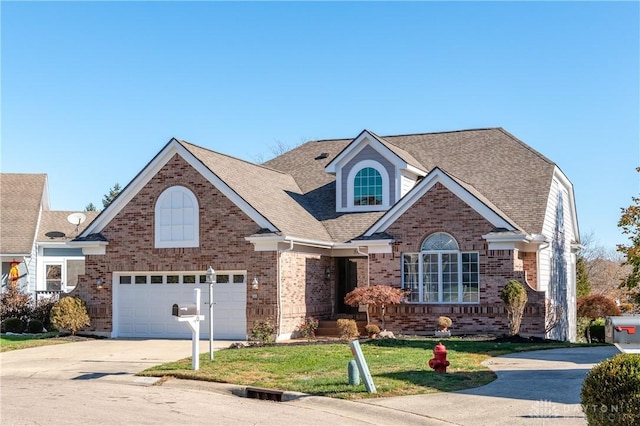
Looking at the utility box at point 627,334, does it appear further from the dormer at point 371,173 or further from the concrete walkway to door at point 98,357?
the dormer at point 371,173

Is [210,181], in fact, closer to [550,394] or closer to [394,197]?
[394,197]

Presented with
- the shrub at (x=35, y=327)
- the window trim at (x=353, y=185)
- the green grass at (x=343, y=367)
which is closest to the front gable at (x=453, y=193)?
the window trim at (x=353, y=185)

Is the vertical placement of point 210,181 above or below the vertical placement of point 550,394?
above

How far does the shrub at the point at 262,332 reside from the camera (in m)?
25.1

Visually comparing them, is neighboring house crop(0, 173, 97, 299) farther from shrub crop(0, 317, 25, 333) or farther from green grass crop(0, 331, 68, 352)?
green grass crop(0, 331, 68, 352)

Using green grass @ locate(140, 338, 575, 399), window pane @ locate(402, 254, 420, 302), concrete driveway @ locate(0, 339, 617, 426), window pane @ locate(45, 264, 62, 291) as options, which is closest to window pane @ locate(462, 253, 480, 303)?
window pane @ locate(402, 254, 420, 302)

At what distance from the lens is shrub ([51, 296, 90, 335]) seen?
88.7 feet

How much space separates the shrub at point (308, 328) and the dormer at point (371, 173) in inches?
208

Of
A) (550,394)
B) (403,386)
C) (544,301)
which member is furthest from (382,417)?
(544,301)

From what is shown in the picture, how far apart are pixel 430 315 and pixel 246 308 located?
236 inches

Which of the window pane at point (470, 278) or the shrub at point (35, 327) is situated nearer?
the window pane at point (470, 278)

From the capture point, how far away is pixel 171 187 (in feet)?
90.1

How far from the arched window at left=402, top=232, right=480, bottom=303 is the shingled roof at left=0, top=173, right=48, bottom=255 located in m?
18.2

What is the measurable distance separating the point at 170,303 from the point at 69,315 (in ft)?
11.2
